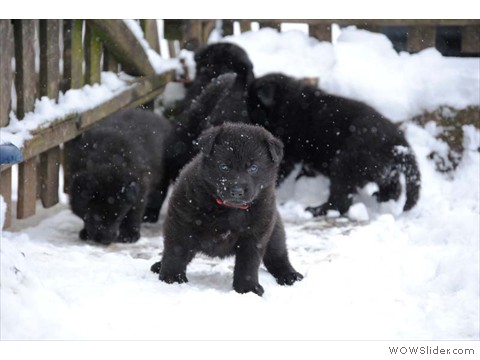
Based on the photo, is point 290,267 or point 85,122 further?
point 85,122

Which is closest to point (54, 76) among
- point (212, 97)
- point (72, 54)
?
point (72, 54)

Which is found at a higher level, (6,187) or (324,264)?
(6,187)

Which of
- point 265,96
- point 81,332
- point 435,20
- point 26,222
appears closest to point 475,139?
point 435,20

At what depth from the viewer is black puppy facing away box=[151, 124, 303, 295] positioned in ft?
13.4

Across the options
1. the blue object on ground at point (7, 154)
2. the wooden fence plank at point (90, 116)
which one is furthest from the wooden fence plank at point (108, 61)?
the blue object on ground at point (7, 154)

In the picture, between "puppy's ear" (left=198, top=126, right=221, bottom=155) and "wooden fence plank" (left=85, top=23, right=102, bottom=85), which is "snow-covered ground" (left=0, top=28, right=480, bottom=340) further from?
"wooden fence plank" (left=85, top=23, right=102, bottom=85)

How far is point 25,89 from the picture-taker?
5.76m

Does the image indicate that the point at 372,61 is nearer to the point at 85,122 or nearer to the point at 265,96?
the point at 265,96

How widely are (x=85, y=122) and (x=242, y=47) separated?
2193 millimetres

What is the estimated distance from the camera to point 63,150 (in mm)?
7055

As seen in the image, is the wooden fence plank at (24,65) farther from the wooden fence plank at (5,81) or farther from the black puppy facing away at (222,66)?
the black puppy facing away at (222,66)

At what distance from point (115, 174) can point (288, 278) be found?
173 cm

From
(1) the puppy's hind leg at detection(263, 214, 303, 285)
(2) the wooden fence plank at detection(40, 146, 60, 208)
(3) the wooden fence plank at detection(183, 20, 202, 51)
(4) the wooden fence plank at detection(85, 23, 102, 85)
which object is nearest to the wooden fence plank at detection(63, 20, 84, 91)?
(4) the wooden fence plank at detection(85, 23, 102, 85)

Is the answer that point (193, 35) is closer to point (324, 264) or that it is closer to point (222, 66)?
point (222, 66)
